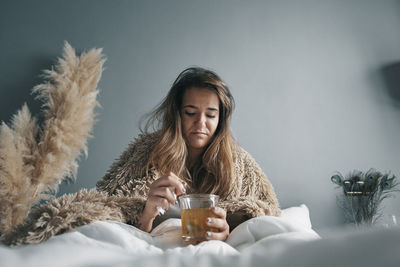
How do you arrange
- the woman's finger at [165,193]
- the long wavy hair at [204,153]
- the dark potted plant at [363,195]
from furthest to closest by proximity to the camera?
1. the dark potted plant at [363,195]
2. the long wavy hair at [204,153]
3. the woman's finger at [165,193]

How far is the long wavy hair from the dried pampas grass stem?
1.38ft

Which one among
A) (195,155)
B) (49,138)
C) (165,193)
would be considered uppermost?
(49,138)

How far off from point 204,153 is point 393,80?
189 cm

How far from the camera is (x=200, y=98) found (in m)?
1.42

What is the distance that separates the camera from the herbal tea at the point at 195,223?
695 millimetres

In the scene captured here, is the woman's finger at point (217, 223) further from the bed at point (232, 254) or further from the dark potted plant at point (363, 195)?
the dark potted plant at point (363, 195)

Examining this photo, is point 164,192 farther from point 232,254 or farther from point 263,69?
point 263,69

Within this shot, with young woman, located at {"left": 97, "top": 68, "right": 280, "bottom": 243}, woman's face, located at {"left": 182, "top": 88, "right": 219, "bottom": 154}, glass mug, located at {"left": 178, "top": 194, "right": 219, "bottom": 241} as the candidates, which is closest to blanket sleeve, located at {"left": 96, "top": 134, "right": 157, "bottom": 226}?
young woman, located at {"left": 97, "top": 68, "right": 280, "bottom": 243}

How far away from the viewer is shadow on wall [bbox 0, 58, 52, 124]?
5.24ft

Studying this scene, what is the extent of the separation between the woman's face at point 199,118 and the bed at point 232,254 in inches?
26.9

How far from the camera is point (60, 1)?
1.77 m

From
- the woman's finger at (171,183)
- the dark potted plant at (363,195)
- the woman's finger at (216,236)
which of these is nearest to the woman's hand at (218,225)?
the woman's finger at (216,236)

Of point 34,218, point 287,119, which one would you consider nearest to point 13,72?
point 34,218

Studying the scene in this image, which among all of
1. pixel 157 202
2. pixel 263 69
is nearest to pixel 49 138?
pixel 157 202
